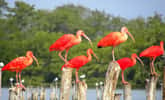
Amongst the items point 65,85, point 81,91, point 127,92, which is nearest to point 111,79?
point 65,85

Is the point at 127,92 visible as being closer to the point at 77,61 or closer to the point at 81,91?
the point at 81,91

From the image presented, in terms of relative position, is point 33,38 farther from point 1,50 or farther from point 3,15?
point 3,15

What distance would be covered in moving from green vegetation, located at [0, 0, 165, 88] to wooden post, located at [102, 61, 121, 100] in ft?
88.9

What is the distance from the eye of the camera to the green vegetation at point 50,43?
3966 centimetres

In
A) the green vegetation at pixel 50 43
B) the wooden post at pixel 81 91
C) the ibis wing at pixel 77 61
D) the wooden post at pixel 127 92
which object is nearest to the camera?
the wooden post at pixel 81 91

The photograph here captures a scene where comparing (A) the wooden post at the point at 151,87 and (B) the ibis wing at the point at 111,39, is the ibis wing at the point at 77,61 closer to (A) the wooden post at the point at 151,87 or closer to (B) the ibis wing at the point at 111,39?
(B) the ibis wing at the point at 111,39

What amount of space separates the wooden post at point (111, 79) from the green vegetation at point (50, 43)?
88.9 feet

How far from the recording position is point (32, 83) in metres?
38.4

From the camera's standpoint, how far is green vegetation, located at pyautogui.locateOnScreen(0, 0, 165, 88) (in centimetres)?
3966

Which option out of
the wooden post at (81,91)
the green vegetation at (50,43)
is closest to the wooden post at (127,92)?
the wooden post at (81,91)

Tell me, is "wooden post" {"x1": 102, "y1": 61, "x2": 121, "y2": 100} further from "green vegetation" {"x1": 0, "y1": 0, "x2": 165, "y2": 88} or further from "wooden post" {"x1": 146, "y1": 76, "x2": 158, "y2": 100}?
"green vegetation" {"x1": 0, "y1": 0, "x2": 165, "y2": 88}

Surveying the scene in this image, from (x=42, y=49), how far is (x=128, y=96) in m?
30.6

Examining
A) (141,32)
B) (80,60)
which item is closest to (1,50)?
(141,32)

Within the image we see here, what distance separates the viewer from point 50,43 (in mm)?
42219
